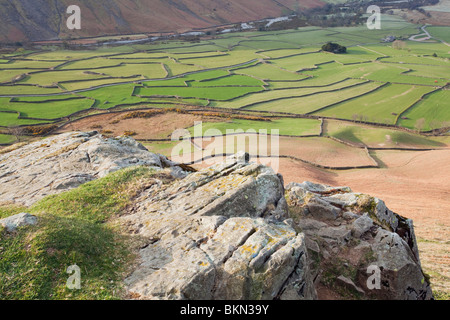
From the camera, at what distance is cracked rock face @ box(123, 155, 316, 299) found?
11352 millimetres

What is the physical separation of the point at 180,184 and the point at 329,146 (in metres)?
44.8

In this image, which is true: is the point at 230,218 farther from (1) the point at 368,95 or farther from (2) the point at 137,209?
(1) the point at 368,95

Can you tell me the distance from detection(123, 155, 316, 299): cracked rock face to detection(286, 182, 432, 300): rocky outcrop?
3076 millimetres

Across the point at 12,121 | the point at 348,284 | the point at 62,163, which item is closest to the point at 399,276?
the point at 348,284

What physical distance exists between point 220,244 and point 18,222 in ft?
27.4

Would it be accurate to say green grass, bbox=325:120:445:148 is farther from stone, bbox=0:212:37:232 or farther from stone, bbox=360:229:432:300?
stone, bbox=0:212:37:232

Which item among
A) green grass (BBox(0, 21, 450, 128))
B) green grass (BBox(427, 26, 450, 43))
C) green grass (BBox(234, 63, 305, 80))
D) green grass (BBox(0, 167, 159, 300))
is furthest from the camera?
green grass (BBox(427, 26, 450, 43))

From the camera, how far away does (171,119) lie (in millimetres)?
72000

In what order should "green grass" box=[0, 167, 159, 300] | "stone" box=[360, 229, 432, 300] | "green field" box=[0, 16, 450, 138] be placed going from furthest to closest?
"green field" box=[0, 16, 450, 138] < "stone" box=[360, 229, 432, 300] < "green grass" box=[0, 167, 159, 300]

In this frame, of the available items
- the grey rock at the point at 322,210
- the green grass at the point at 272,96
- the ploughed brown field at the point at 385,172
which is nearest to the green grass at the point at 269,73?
the green grass at the point at 272,96

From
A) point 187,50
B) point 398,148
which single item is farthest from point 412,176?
point 187,50

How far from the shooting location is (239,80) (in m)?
101

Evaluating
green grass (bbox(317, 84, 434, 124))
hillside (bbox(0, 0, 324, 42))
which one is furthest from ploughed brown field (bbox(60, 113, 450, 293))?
hillside (bbox(0, 0, 324, 42))
